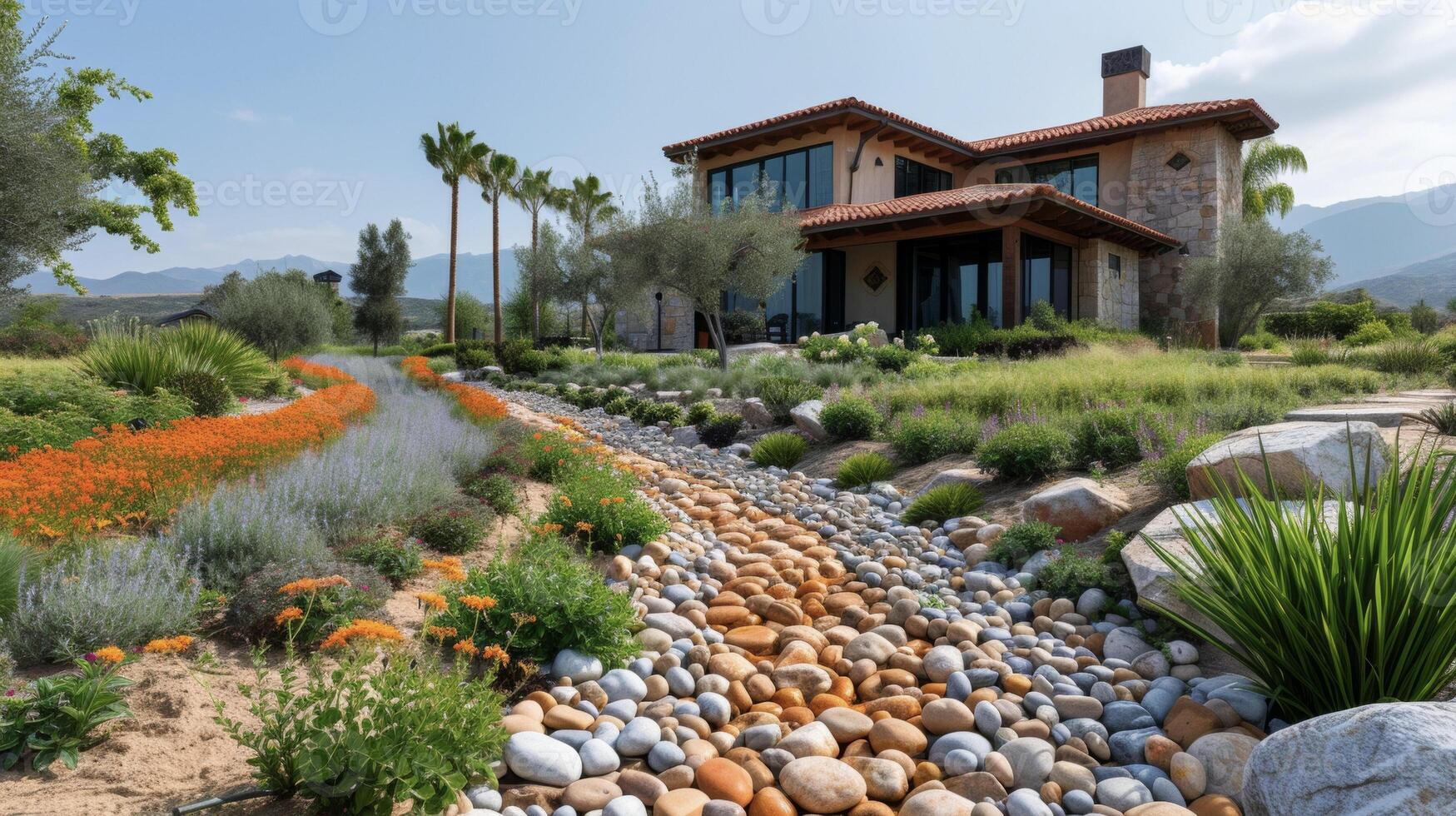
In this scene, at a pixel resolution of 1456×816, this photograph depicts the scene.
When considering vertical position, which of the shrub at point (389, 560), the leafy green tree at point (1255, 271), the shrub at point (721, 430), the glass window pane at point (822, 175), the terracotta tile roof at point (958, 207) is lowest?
the shrub at point (389, 560)

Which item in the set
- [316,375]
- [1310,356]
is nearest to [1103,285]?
[1310,356]

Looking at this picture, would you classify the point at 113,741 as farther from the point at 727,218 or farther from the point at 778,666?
the point at 727,218

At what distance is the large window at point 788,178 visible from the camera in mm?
21562

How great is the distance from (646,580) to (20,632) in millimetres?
2888

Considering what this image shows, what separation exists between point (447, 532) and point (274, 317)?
18.7m

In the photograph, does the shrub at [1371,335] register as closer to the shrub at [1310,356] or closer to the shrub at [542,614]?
the shrub at [1310,356]

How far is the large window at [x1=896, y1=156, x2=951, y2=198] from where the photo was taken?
23172mm

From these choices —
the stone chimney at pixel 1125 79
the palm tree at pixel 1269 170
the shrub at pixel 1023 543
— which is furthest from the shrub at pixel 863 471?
the palm tree at pixel 1269 170

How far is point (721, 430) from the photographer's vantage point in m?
10.1

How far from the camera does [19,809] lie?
231cm

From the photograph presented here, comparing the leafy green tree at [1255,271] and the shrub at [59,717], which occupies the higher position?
the leafy green tree at [1255,271]

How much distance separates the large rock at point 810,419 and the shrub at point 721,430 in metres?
0.75

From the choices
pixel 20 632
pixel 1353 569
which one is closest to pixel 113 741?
pixel 20 632

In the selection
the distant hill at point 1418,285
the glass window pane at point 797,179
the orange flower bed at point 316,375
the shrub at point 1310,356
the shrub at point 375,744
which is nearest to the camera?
the shrub at point 375,744
